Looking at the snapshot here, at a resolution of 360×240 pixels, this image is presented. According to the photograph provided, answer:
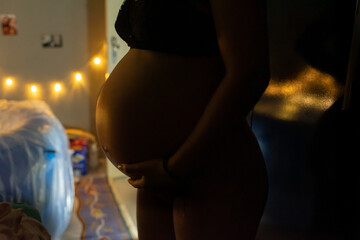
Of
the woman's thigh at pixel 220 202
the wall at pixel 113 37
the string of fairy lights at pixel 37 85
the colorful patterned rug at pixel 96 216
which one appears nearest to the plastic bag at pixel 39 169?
the colorful patterned rug at pixel 96 216

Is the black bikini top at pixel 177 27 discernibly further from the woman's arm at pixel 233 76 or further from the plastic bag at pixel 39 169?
the plastic bag at pixel 39 169

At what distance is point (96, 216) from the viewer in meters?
2.01

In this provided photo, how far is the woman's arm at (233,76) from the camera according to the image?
0.43 meters

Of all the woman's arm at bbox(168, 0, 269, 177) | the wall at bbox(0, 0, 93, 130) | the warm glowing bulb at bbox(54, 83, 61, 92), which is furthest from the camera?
the warm glowing bulb at bbox(54, 83, 61, 92)

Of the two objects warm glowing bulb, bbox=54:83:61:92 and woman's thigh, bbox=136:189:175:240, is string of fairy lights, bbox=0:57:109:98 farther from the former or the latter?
woman's thigh, bbox=136:189:175:240

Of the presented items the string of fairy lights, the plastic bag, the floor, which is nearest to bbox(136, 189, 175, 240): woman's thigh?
the plastic bag

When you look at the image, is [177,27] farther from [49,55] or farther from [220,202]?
[49,55]

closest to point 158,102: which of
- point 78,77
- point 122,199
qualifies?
point 122,199

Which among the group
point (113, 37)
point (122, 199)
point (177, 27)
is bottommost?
point (122, 199)

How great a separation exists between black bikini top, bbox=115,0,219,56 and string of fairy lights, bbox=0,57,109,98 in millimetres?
2629

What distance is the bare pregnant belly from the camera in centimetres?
50

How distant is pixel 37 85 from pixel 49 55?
1.00 feet

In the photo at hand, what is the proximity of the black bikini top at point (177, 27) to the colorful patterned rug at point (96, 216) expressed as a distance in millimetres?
1494

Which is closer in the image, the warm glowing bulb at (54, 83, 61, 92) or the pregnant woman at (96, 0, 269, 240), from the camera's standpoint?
the pregnant woman at (96, 0, 269, 240)
